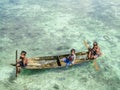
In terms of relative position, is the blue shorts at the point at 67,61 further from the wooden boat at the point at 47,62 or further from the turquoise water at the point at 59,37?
the turquoise water at the point at 59,37

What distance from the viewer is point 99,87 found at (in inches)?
429

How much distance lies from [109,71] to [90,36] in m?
4.08

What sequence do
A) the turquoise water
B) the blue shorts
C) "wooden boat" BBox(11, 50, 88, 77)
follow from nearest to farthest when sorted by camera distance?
1. the turquoise water
2. "wooden boat" BBox(11, 50, 88, 77)
3. the blue shorts

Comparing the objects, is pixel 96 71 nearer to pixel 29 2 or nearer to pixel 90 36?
pixel 90 36

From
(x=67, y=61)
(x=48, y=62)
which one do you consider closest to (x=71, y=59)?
(x=67, y=61)

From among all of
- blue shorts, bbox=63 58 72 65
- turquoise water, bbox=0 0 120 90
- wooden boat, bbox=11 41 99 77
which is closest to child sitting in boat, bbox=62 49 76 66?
blue shorts, bbox=63 58 72 65

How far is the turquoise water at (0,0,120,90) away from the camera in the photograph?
1110 centimetres

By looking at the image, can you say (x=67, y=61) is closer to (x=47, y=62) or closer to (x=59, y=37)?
(x=47, y=62)

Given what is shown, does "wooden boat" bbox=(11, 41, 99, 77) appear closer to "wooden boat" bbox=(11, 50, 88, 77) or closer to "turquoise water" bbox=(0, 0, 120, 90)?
"wooden boat" bbox=(11, 50, 88, 77)

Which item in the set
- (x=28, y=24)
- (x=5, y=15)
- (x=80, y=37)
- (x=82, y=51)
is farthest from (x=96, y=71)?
(x=5, y=15)

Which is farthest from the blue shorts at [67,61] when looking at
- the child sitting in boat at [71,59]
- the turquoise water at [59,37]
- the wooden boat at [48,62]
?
the turquoise water at [59,37]

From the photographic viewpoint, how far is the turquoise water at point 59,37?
11102 millimetres

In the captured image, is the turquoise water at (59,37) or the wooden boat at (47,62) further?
the wooden boat at (47,62)

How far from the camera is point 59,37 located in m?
15.1
